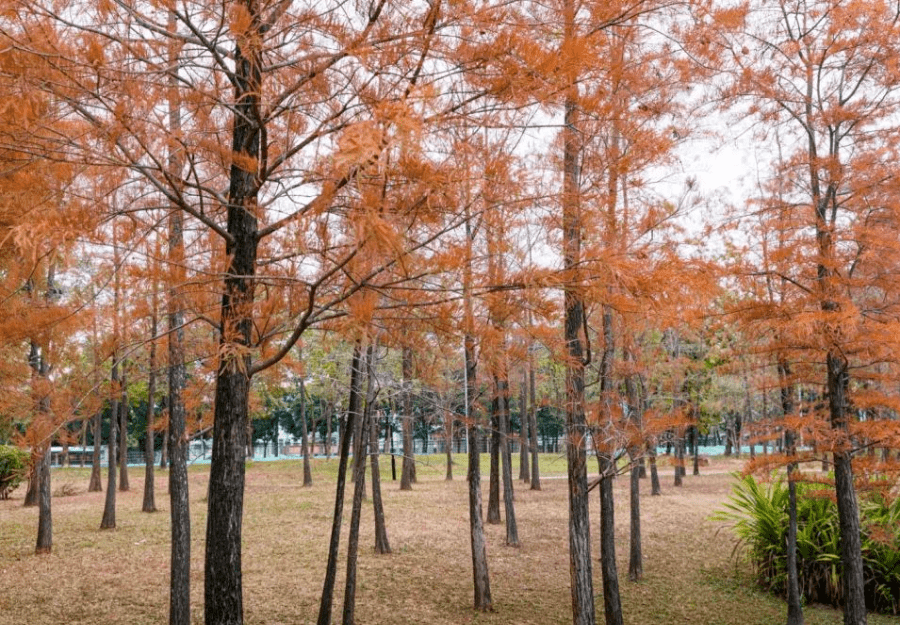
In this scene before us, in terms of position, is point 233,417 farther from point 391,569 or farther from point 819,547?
point 819,547

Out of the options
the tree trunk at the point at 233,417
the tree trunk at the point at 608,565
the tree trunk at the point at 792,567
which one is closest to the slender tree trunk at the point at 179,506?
the tree trunk at the point at 233,417

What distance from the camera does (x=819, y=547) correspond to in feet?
33.3

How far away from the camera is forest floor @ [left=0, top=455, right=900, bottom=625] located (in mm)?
8633

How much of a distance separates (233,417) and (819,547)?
30.8 feet

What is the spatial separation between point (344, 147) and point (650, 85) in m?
5.34

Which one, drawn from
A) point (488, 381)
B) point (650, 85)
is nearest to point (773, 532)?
point (488, 381)

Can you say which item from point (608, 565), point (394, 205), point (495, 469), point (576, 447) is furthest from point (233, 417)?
point (495, 469)

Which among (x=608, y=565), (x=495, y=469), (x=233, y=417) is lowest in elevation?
(x=608, y=565)

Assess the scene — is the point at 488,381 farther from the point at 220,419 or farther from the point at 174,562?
the point at 220,419

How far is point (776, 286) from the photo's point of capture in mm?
8742

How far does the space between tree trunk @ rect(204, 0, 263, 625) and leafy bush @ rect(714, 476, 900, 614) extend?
764 centimetres

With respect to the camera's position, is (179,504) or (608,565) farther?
(608,565)

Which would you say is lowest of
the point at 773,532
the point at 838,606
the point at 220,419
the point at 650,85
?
the point at 838,606

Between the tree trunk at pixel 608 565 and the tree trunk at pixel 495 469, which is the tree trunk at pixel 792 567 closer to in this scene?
the tree trunk at pixel 608 565
